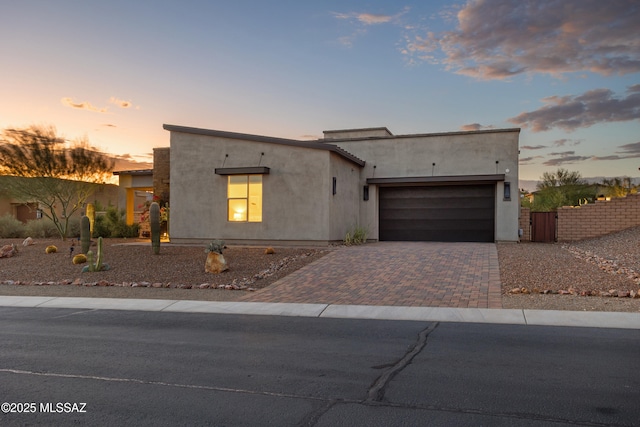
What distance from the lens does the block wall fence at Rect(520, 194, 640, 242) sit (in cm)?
2147

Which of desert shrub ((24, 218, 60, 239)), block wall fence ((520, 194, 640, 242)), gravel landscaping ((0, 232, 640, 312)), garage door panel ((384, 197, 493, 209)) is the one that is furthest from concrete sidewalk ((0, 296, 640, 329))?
desert shrub ((24, 218, 60, 239))

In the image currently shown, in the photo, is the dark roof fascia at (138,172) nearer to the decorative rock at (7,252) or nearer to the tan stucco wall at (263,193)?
the tan stucco wall at (263,193)

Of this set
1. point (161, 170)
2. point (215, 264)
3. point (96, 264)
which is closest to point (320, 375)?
point (215, 264)

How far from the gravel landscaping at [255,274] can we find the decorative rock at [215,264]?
262 mm

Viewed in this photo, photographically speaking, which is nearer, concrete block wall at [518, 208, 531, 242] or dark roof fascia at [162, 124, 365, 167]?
dark roof fascia at [162, 124, 365, 167]

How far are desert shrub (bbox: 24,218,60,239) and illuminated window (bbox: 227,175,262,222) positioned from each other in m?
11.8

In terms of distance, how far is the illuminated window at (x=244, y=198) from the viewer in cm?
1970

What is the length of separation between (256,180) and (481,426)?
1637cm

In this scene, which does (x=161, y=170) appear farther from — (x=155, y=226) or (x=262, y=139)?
(x=155, y=226)

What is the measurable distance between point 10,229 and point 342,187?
18.7 meters

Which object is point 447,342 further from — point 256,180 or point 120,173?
point 120,173

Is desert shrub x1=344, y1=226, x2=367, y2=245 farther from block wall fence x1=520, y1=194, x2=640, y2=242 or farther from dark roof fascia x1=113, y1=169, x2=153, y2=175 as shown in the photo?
dark roof fascia x1=113, y1=169, x2=153, y2=175

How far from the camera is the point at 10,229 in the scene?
87.5ft

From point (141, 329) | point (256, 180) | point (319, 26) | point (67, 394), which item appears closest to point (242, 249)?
point (256, 180)
